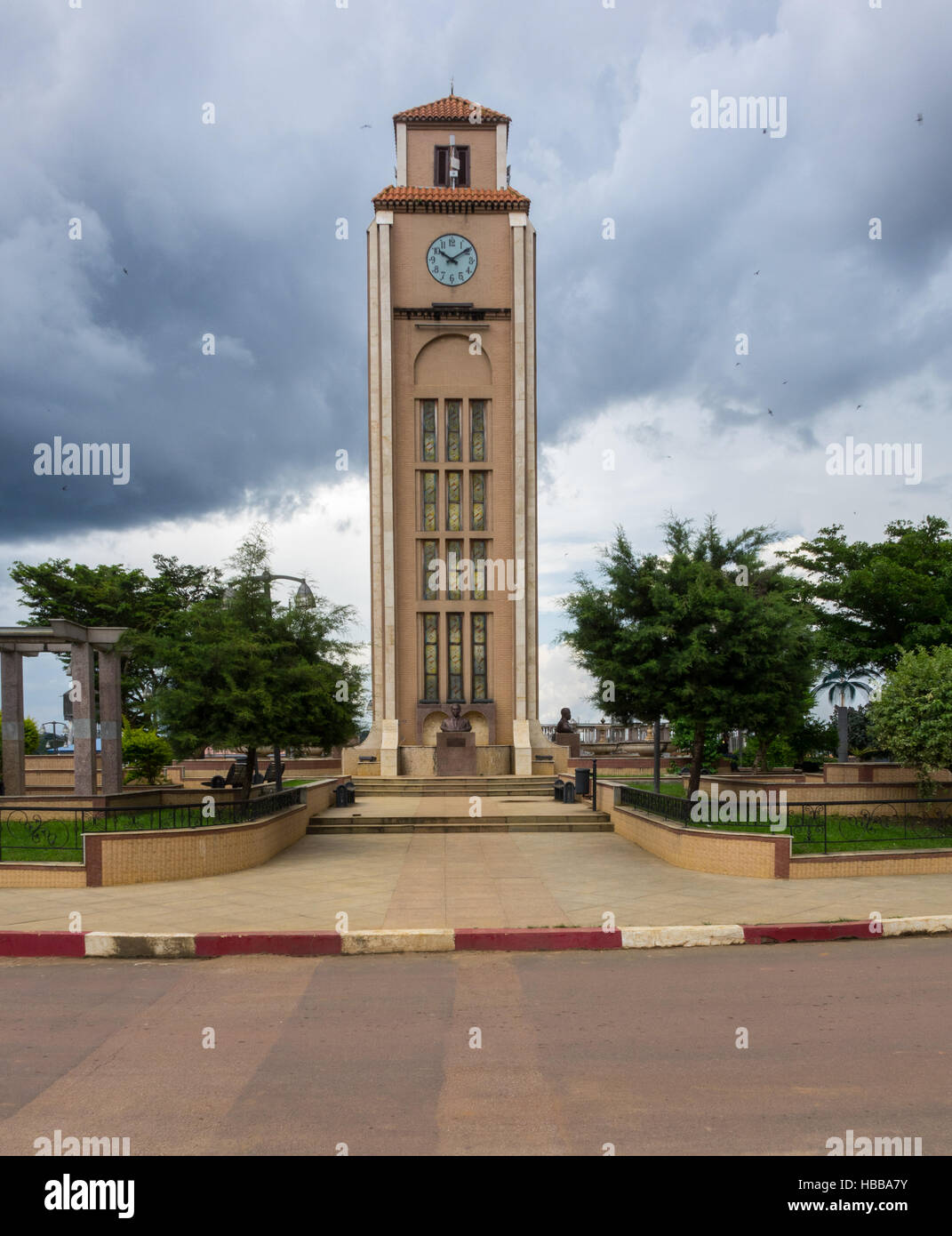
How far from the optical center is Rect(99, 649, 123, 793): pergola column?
69.3 feet

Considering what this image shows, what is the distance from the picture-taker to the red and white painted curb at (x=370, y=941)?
31.5 feet

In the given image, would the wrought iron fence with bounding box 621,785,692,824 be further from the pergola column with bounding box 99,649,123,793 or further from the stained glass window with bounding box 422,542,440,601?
the stained glass window with bounding box 422,542,440,601

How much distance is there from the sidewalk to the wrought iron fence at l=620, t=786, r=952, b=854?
972 millimetres

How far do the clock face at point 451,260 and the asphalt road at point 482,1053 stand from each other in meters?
33.2

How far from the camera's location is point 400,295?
122ft

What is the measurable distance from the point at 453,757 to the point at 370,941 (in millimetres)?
23379

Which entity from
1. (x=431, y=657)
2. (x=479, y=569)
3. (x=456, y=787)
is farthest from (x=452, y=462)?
(x=456, y=787)

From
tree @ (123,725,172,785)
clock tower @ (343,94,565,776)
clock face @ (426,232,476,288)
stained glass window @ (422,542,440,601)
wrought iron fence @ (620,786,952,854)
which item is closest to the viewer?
wrought iron fence @ (620,786,952,854)

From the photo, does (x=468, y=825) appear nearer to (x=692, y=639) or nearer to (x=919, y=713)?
(x=692, y=639)

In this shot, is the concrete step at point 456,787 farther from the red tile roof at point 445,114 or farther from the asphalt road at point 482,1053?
the red tile roof at point 445,114

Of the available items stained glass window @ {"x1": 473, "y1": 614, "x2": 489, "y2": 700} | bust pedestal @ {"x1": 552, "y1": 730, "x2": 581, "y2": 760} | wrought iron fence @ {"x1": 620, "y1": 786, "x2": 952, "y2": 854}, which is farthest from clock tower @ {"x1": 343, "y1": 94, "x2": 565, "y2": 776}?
wrought iron fence @ {"x1": 620, "y1": 786, "x2": 952, "y2": 854}

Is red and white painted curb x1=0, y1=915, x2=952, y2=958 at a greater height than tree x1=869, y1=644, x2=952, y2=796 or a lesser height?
lesser
